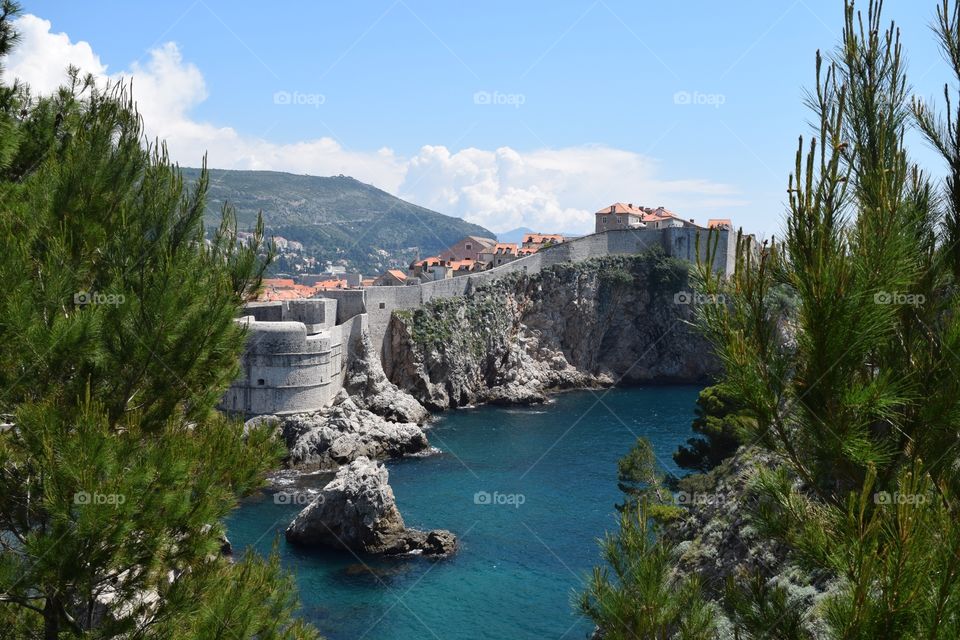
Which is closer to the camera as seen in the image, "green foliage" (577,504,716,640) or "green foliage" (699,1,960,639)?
"green foliage" (699,1,960,639)

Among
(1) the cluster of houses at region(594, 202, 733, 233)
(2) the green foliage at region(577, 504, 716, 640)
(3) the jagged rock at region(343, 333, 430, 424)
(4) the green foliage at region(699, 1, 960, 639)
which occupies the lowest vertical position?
(3) the jagged rock at region(343, 333, 430, 424)

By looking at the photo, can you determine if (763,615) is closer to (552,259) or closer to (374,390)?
(374,390)

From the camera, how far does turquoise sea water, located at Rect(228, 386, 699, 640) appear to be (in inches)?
721

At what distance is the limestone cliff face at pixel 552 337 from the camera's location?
42781 millimetres

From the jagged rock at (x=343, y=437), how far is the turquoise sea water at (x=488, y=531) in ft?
4.04

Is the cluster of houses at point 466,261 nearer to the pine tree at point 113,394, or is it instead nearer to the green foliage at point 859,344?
the pine tree at point 113,394

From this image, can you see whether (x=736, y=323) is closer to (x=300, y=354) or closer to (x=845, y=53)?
(x=845, y=53)

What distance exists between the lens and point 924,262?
3.98 metres

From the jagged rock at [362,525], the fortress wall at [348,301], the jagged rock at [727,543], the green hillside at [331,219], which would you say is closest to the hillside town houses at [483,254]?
the fortress wall at [348,301]

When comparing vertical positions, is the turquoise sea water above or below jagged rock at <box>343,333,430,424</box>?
below

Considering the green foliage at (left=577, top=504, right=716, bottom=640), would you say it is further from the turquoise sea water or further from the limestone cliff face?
the limestone cliff face

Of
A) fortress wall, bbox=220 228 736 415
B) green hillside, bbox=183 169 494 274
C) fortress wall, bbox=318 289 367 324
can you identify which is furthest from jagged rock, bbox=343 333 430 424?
green hillside, bbox=183 169 494 274

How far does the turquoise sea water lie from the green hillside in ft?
340

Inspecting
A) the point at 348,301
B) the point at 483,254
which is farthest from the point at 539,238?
the point at 348,301
